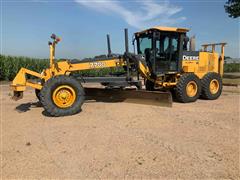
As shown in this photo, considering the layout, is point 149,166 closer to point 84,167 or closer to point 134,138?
point 84,167

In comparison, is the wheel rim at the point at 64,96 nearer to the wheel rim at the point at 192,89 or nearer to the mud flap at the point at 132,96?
the mud flap at the point at 132,96

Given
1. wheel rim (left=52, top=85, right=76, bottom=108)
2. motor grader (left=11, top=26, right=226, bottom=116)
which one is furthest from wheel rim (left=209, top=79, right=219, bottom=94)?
wheel rim (left=52, top=85, right=76, bottom=108)

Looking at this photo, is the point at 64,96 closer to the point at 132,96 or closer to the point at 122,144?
the point at 132,96

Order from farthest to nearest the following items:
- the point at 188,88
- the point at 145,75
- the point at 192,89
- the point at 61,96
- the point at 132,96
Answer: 1. the point at 192,89
2. the point at 188,88
3. the point at 145,75
4. the point at 132,96
5. the point at 61,96

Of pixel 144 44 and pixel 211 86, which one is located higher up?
pixel 144 44

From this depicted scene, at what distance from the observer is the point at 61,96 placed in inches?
252

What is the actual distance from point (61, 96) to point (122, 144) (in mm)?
2744

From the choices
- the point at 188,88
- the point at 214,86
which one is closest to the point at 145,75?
the point at 188,88

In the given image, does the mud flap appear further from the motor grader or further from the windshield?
the windshield

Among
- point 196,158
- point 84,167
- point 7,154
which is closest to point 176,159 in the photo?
point 196,158

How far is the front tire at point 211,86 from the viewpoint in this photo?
9.13 meters

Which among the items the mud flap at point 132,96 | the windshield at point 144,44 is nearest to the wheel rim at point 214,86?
the windshield at point 144,44

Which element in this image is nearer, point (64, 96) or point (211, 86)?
point (64, 96)

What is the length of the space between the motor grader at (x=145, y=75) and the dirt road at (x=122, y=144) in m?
0.62
